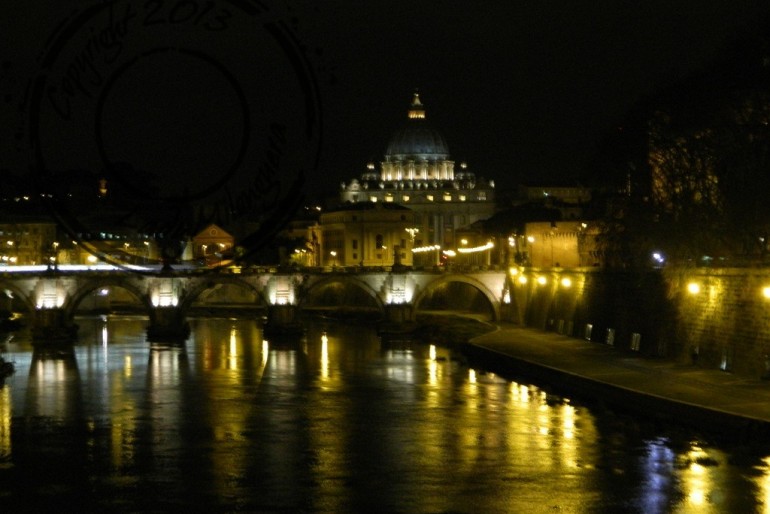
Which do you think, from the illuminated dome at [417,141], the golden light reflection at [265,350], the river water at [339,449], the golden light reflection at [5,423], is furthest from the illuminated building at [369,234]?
the golden light reflection at [5,423]

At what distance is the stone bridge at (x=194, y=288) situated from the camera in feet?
186

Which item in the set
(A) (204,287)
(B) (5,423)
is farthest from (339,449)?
(A) (204,287)

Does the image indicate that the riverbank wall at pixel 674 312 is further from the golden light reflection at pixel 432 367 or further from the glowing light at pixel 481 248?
the glowing light at pixel 481 248

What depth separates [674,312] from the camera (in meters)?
35.0

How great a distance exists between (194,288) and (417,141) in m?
82.0

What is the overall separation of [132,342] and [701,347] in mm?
26443

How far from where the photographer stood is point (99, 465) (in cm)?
2558

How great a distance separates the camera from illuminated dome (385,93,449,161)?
138 m

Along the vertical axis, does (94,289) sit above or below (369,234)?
below

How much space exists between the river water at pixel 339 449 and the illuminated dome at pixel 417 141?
96.8 m

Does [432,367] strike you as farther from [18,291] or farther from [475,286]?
[18,291]

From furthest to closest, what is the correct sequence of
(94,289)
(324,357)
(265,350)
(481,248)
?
(481,248)
(94,289)
(265,350)
(324,357)

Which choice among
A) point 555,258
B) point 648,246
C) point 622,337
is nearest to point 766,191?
point 648,246

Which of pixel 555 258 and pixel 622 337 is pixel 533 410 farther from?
pixel 555 258
